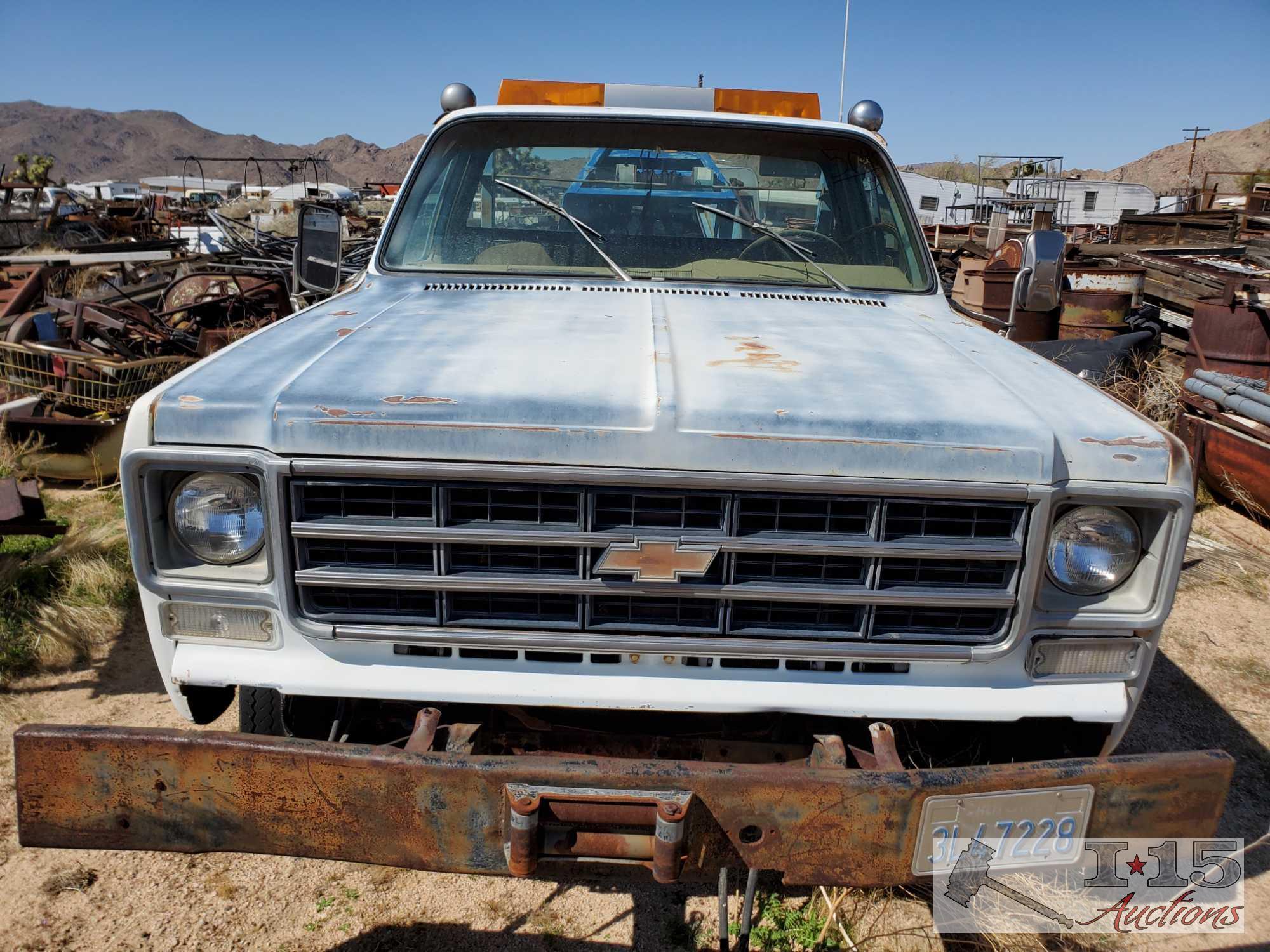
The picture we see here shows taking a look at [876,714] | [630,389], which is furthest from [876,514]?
[630,389]

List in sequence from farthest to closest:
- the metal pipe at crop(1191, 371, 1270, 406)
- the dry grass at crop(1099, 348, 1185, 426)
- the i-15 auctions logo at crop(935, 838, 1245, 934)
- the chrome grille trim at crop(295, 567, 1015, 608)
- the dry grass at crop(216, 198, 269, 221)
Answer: the dry grass at crop(216, 198, 269, 221) → the dry grass at crop(1099, 348, 1185, 426) → the metal pipe at crop(1191, 371, 1270, 406) → the chrome grille trim at crop(295, 567, 1015, 608) → the i-15 auctions logo at crop(935, 838, 1245, 934)

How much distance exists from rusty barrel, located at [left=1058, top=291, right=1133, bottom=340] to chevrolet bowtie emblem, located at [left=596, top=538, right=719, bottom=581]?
7622 mm

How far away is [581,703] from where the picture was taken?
2.11 m

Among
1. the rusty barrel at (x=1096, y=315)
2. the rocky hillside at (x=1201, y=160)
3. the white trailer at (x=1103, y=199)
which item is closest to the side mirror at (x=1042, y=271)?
the rusty barrel at (x=1096, y=315)

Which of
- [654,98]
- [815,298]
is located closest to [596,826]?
[815,298]

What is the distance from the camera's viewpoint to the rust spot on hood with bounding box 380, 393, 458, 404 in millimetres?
2021

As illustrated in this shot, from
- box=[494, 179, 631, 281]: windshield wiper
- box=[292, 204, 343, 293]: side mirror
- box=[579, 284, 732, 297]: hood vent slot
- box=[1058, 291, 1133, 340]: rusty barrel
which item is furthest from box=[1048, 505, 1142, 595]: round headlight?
box=[1058, 291, 1133, 340]: rusty barrel

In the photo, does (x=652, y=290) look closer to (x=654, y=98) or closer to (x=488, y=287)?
(x=488, y=287)

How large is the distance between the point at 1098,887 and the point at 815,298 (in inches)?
77.3

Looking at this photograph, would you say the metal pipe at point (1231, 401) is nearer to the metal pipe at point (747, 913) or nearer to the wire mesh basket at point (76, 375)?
the metal pipe at point (747, 913)

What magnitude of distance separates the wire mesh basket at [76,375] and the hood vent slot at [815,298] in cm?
512

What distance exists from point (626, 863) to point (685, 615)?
0.55m

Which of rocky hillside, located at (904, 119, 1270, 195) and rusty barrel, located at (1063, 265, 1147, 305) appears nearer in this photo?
rusty barrel, located at (1063, 265, 1147, 305)

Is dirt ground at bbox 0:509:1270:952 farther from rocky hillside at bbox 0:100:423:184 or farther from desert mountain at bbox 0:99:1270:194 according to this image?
rocky hillside at bbox 0:100:423:184
